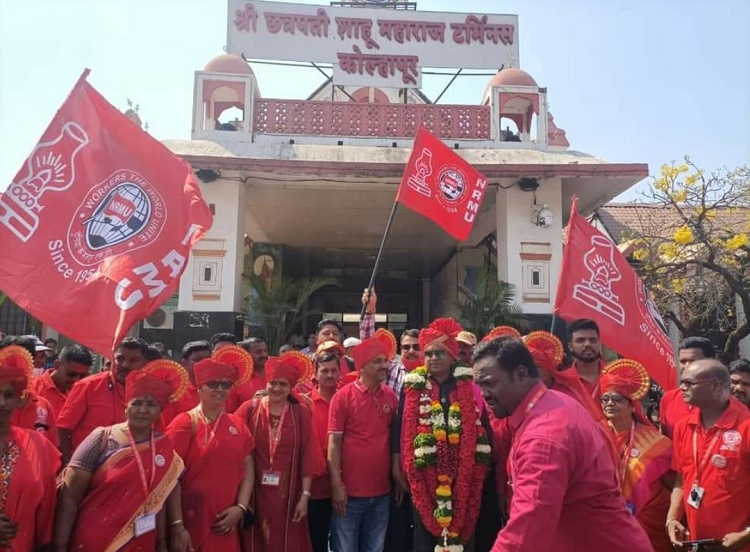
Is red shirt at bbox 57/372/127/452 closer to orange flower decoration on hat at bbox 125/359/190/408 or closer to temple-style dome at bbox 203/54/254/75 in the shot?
orange flower decoration on hat at bbox 125/359/190/408

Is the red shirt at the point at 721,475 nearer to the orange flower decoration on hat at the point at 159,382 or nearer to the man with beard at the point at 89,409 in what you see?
the orange flower decoration on hat at the point at 159,382

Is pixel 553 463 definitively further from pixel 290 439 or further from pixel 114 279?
pixel 114 279

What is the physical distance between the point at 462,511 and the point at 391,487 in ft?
1.85

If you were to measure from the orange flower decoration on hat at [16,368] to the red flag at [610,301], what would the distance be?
141 inches

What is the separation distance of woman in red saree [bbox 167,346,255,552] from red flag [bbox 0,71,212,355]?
58cm

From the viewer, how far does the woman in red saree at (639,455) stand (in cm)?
324

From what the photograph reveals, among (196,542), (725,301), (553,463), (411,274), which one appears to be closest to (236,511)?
(196,542)

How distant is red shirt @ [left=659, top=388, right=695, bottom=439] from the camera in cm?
369

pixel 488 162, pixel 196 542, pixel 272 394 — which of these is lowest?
pixel 196 542

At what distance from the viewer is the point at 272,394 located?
3.62 meters

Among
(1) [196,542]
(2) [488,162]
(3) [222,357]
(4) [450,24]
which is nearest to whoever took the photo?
(1) [196,542]

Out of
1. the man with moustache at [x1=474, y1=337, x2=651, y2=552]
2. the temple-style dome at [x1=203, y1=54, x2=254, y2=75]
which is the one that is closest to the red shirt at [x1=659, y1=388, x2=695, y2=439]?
the man with moustache at [x1=474, y1=337, x2=651, y2=552]

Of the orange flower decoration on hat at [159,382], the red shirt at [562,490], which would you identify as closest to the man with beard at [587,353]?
the red shirt at [562,490]

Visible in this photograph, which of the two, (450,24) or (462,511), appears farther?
(450,24)
